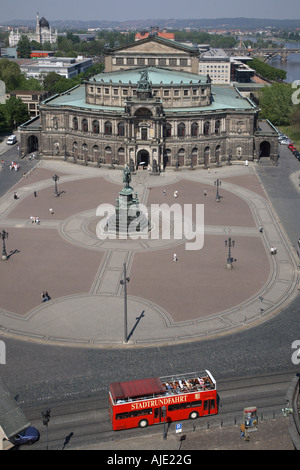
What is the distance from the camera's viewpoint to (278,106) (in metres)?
167

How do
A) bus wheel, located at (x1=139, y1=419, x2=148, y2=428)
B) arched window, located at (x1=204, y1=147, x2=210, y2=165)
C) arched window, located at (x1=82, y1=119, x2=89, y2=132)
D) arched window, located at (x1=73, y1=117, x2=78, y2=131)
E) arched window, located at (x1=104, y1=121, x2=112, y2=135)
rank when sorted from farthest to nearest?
1. arched window, located at (x1=73, y1=117, x2=78, y2=131)
2. arched window, located at (x1=82, y1=119, x2=89, y2=132)
3. arched window, located at (x1=204, y1=147, x2=210, y2=165)
4. arched window, located at (x1=104, y1=121, x2=112, y2=135)
5. bus wheel, located at (x1=139, y1=419, x2=148, y2=428)

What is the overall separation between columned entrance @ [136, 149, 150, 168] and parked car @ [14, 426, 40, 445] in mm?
82693

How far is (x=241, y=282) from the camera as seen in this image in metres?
68.6

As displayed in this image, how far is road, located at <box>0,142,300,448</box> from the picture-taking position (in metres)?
46.0

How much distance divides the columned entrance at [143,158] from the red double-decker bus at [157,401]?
78.4 m

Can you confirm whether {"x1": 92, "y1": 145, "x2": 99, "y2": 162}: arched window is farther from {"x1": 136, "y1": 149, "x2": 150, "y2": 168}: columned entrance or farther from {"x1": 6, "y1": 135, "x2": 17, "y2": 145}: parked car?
{"x1": 6, "y1": 135, "x2": 17, "y2": 145}: parked car

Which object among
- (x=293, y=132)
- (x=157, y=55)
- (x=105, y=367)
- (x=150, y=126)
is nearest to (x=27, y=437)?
(x=105, y=367)

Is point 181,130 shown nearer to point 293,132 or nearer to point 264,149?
point 264,149

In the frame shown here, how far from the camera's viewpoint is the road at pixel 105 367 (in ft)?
151

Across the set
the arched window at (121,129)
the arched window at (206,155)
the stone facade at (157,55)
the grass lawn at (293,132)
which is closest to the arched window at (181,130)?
the arched window at (206,155)

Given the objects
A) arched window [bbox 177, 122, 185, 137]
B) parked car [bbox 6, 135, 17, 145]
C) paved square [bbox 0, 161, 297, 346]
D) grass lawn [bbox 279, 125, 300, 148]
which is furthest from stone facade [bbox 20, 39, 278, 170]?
grass lawn [bbox 279, 125, 300, 148]
